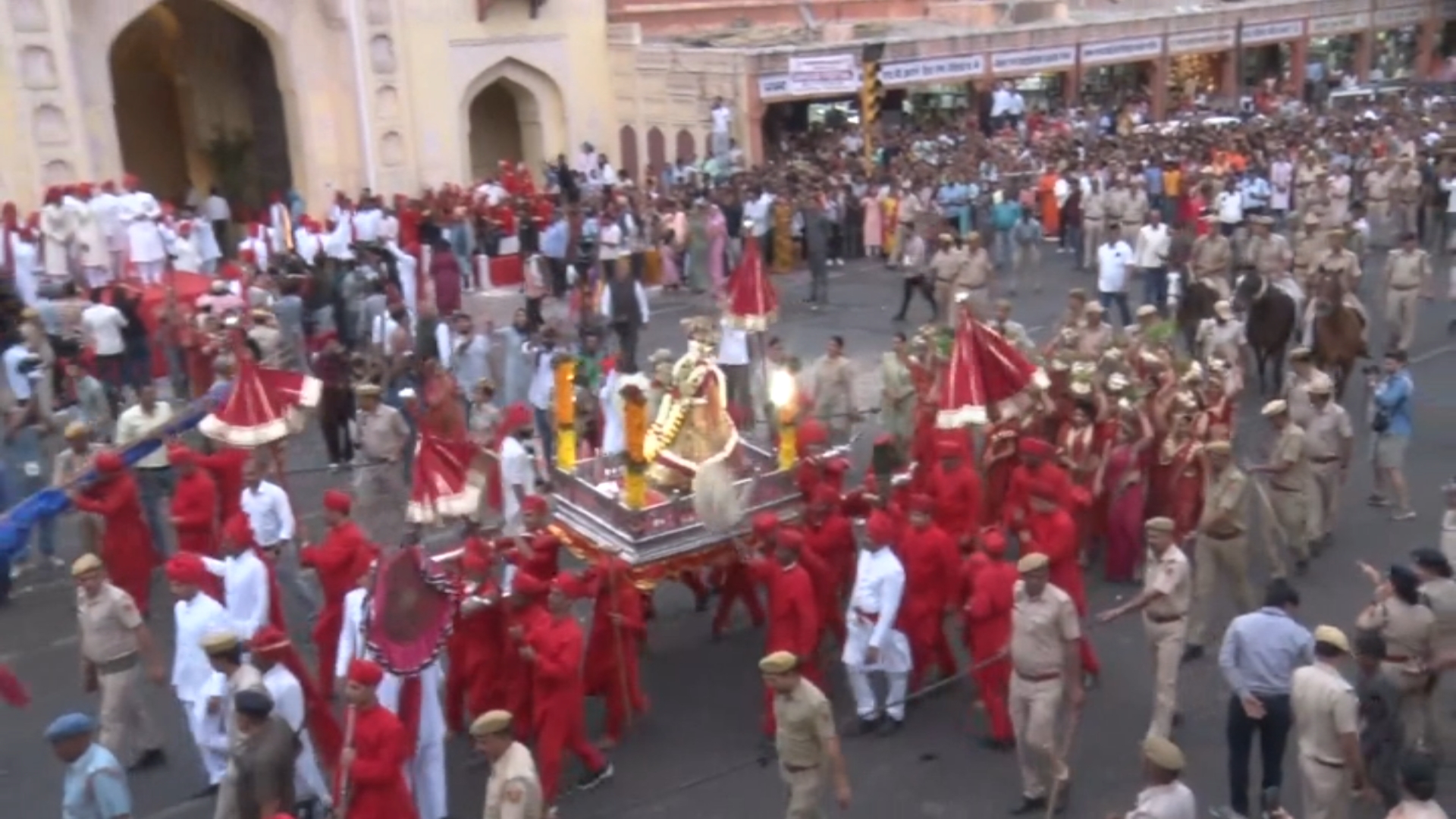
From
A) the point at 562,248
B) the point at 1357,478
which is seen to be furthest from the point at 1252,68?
the point at 1357,478

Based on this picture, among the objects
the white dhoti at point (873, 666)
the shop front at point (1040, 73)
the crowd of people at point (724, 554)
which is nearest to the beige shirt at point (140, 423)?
the crowd of people at point (724, 554)

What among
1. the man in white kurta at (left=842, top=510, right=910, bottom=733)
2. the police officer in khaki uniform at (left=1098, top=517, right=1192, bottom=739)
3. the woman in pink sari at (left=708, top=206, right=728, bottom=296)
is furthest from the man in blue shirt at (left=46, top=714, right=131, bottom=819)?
the woman in pink sari at (left=708, top=206, right=728, bottom=296)

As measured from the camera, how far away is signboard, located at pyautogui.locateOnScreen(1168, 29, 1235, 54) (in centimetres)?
3241

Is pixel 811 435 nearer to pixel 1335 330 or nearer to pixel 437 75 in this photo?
pixel 1335 330

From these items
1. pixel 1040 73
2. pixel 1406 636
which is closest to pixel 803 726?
pixel 1406 636

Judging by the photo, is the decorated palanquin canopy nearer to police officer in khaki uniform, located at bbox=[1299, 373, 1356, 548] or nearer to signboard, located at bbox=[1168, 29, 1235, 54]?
police officer in khaki uniform, located at bbox=[1299, 373, 1356, 548]

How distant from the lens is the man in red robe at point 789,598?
27.6ft

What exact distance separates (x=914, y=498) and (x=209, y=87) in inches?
860

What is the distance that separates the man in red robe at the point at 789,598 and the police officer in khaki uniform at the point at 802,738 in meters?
1.32

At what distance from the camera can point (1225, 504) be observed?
356 inches

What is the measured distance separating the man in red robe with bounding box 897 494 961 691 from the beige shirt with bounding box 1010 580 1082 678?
4.18 ft

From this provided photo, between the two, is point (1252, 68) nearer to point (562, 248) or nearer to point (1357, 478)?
point (562, 248)

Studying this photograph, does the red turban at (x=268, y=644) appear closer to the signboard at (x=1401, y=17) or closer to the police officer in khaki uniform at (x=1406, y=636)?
the police officer in khaki uniform at (x=1406, y=636)

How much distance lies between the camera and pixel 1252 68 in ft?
121
